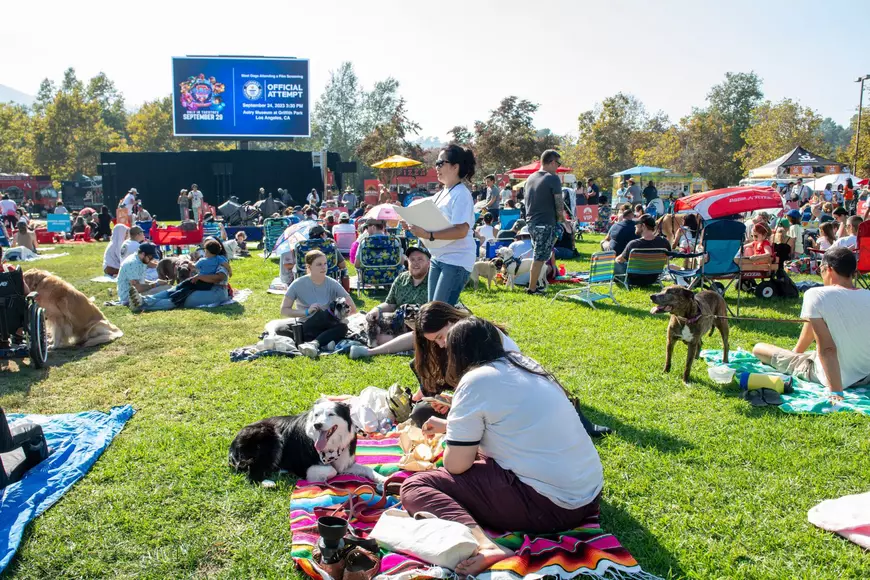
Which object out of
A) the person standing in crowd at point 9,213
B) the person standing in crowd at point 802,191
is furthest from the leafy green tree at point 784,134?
the person standing in crowd at point 9,213

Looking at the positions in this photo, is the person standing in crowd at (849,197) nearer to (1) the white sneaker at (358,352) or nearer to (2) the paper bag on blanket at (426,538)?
(1) the white sneaker at (358,352)

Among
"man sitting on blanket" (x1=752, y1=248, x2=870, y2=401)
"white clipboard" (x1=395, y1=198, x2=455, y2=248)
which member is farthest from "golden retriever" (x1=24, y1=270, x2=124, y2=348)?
"man sitting on blanket" (x1=752, y1=248, x2=870, y2=401)

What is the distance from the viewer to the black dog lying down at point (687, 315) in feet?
17.5

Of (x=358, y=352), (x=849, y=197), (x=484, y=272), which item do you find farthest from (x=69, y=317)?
(x=849, y=197)

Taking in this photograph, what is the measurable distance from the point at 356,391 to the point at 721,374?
295 cm

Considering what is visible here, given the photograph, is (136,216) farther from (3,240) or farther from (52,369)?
(52,369)

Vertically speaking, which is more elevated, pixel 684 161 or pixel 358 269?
pixel 684 161

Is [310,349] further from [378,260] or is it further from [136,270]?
[136,270]

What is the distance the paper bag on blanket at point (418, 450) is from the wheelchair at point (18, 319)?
12.9 ft

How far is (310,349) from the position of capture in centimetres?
633

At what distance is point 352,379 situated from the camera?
18.3 ft

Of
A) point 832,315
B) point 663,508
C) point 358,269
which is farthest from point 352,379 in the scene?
point 358,269

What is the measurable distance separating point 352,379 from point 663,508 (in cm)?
294

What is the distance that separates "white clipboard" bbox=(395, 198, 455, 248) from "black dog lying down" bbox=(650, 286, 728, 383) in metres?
1.92
